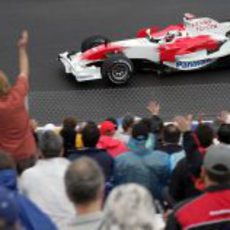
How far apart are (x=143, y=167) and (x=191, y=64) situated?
6.70 metres

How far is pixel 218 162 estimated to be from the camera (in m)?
4.28

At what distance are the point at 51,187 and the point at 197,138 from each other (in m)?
1.30

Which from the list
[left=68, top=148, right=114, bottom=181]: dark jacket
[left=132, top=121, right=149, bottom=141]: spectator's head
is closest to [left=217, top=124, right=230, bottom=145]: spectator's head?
[left=132, top=121, right=149, bottom=141]: spectator's head

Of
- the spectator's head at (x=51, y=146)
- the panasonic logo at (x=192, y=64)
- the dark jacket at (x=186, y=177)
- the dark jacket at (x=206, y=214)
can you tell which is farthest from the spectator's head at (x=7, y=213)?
the panasonic logo at (x=192, y=64)

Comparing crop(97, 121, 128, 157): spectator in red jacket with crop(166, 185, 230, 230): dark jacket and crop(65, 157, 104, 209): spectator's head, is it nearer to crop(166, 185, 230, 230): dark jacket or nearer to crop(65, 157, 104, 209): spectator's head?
crop(166, 185, 230, 230): dark jacket

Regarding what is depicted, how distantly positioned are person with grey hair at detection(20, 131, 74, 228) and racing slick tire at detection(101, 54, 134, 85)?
261 inches

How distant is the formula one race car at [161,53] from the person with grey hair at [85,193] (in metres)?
8.29

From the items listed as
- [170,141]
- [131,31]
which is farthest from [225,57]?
[170,141]

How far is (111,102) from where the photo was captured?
36.4 feet

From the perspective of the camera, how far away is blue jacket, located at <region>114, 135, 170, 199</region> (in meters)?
5.97

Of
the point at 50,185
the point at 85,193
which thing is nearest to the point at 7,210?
the point at 85,193

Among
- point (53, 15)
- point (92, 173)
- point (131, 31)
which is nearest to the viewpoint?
point (92, 173)

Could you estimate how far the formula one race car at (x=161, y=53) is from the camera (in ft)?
39.7

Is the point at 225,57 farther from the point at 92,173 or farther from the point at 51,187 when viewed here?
the point at 92,173
